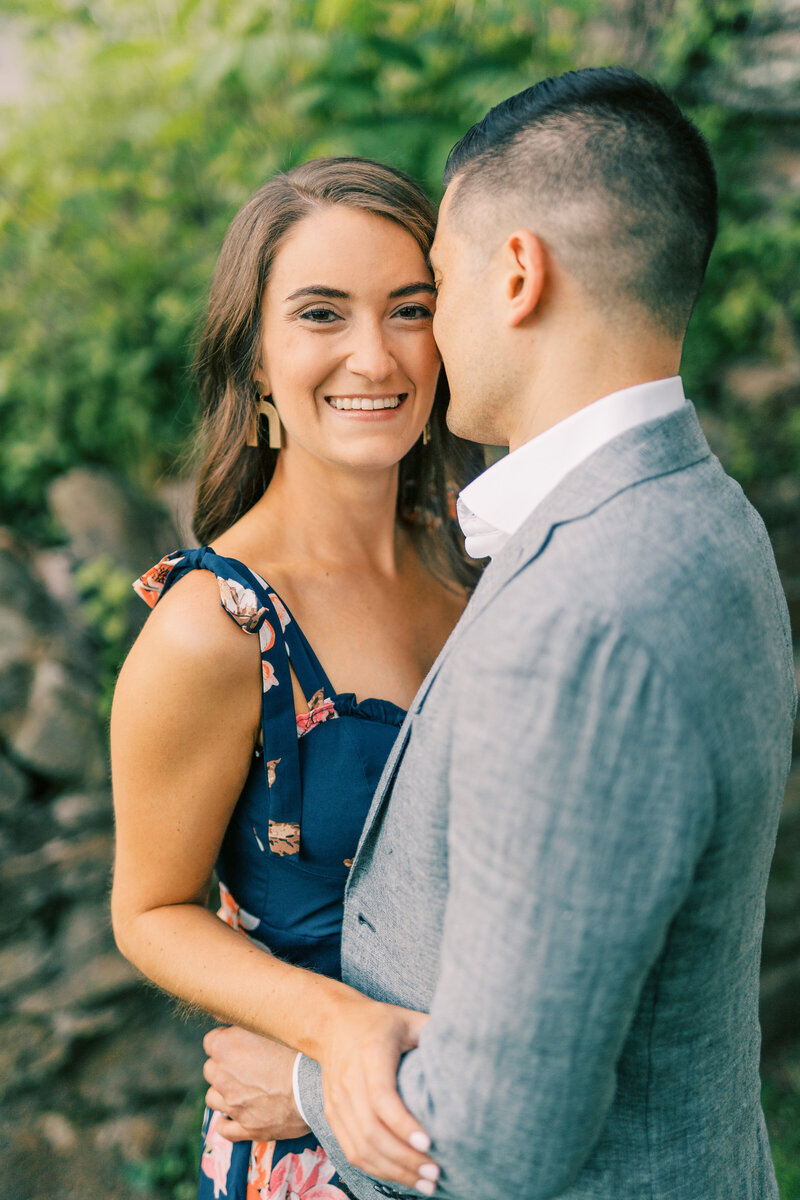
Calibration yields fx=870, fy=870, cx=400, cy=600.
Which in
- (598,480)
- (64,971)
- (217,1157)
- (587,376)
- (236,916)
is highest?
(587,376)

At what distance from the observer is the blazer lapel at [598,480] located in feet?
3.31

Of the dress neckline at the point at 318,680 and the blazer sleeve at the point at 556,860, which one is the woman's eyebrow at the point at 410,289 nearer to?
the dress neckline at the point at 318,680

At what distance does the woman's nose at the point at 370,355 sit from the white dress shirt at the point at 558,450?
20.1 inches

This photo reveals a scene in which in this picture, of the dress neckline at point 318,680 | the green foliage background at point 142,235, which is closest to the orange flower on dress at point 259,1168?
the dress neckline at point 318,680

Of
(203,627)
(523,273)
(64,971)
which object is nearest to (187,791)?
(203,627)

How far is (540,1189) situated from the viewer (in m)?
0.96

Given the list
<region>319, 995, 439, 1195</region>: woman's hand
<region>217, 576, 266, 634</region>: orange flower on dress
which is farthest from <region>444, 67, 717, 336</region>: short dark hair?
<region>319, 995, 439, 1195</region>: woman's hand

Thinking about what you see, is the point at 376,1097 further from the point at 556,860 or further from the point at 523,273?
the point at 523,273

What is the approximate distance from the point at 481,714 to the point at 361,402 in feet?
3.39

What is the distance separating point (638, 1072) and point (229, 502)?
1.48 m

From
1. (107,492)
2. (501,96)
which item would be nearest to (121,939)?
(107,492)

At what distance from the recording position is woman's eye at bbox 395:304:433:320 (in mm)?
1772

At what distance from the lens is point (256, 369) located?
1.92 m

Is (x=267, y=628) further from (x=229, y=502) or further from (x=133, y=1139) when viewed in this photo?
(x=133, y=1139)
